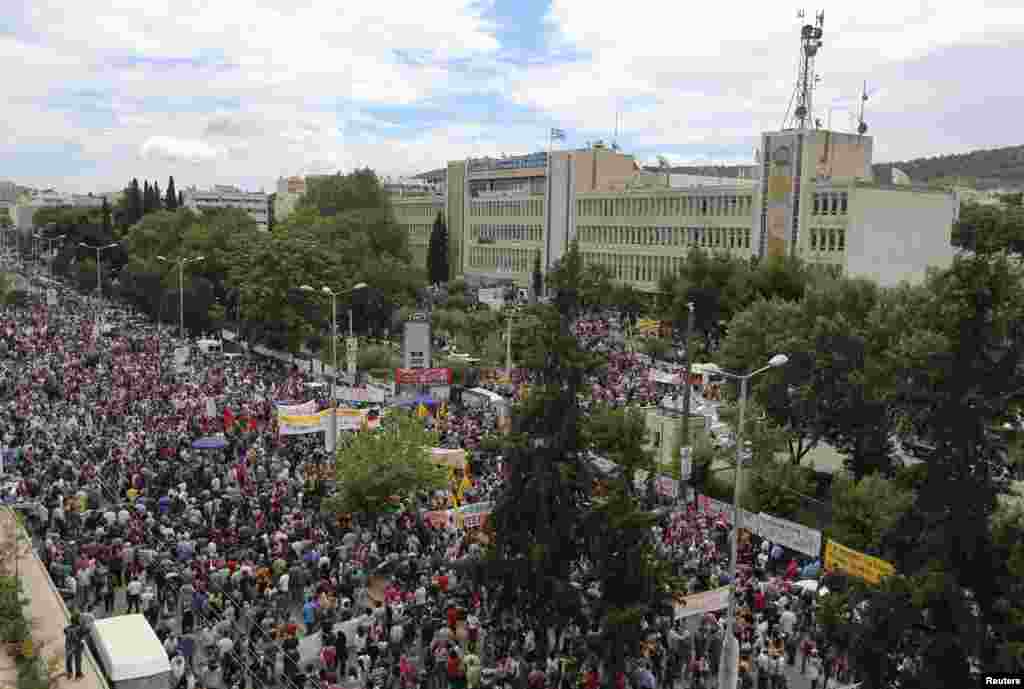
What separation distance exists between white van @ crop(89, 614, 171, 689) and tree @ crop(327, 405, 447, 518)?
7569 millimetres

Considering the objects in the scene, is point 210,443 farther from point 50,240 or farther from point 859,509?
point 50,240

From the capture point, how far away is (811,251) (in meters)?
61.7

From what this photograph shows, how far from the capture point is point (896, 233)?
60.5 m

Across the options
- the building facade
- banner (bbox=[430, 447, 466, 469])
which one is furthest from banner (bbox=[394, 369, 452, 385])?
the building facade

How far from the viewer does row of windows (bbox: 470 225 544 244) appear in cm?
9319

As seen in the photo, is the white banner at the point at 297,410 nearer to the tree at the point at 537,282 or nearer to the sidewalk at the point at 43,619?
the sidewalk at the point at 43,619

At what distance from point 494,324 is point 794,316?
3157cm

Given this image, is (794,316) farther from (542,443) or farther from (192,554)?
(192,554)

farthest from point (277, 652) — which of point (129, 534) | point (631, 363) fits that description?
point (631, 363)

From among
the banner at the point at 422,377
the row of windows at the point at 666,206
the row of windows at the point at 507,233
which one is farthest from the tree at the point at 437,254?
the banner at the point at 422,377

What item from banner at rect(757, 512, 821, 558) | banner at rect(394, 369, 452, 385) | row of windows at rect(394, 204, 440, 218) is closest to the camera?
banner at rect(757, 512, 821, 558)

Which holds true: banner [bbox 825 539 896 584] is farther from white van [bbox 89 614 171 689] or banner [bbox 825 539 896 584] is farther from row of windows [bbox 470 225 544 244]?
row of windows [bbox 470 225 544 244]

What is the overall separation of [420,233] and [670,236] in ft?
155

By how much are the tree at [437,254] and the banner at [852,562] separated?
84.5m
